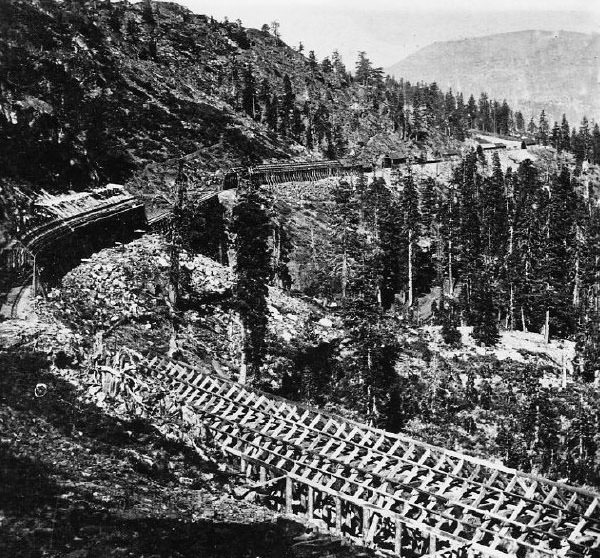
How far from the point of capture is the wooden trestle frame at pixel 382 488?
2095cm

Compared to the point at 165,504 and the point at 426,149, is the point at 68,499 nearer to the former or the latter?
the point at 165,504

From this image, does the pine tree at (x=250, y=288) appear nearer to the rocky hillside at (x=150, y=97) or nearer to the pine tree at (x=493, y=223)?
the rocky hillside at (x=150, y=97)

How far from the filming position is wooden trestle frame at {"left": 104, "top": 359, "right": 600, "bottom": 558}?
2095cm

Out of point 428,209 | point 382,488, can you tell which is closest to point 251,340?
point 382,488

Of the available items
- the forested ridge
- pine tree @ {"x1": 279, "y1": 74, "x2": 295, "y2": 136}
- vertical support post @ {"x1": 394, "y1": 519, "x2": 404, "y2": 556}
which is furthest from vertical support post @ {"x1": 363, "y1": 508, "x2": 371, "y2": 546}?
pine tree @ {"x1": 279, "y1": 74, "x2": 295, "y2": 136}

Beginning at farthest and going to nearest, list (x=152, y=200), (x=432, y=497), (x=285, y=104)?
(x=285, y=104) → (x=152, y=200) → (x=432, y=497)

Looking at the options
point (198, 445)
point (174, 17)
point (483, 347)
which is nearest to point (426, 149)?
point (174, 17)

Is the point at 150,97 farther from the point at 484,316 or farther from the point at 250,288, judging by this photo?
the point at 250,288

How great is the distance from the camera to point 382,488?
2362cm

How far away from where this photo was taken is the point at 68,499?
1828 cm

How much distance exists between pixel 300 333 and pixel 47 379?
97.9ft

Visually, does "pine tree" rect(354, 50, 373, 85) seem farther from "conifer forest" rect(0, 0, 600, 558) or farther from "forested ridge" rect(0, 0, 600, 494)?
"conifer forest" rect(0, 0, 600, 558)

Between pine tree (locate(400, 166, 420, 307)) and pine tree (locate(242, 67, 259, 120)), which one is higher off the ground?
pine tree (locate(242, 67, 259, 120))

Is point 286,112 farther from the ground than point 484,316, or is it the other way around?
point 286,112
